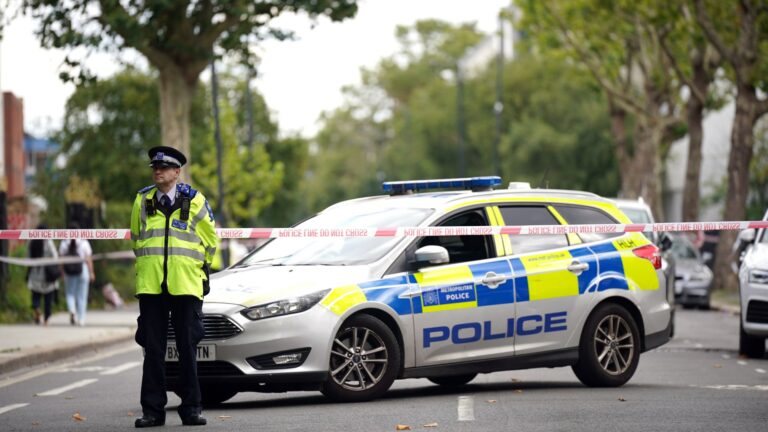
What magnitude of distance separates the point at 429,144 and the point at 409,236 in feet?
231

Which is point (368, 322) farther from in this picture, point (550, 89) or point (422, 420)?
point (550, 89)

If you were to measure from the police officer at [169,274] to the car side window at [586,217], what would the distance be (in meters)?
3.97

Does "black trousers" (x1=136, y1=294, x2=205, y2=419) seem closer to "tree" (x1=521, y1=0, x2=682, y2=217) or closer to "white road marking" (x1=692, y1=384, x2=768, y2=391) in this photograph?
"white road marking" (x1=692, y1=384, x2=768, y2=391)

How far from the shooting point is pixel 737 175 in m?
37.3

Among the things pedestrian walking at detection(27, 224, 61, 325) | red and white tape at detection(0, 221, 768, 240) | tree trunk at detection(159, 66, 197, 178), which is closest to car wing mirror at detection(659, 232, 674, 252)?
red and white tape at detection(0, 221, 768, 240)

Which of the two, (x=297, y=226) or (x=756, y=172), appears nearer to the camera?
(x=297, y=226)

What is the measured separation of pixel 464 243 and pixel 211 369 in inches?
96.8

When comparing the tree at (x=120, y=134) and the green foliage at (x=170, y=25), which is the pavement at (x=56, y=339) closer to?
→ the green foliage at (x=170, y=25)

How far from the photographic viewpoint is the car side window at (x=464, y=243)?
1239 centimetres

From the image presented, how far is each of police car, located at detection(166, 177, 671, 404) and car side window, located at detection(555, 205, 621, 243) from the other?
12 millimetres

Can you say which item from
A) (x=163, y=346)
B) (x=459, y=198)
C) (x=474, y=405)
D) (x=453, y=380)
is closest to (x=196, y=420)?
(x=163, y=346)

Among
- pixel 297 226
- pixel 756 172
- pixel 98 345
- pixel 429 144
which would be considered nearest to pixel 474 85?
pixel 429 144

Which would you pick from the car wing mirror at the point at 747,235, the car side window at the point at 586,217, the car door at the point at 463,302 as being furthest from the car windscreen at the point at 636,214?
the car door at the point at 463,302

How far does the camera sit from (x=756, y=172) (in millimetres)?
48719
